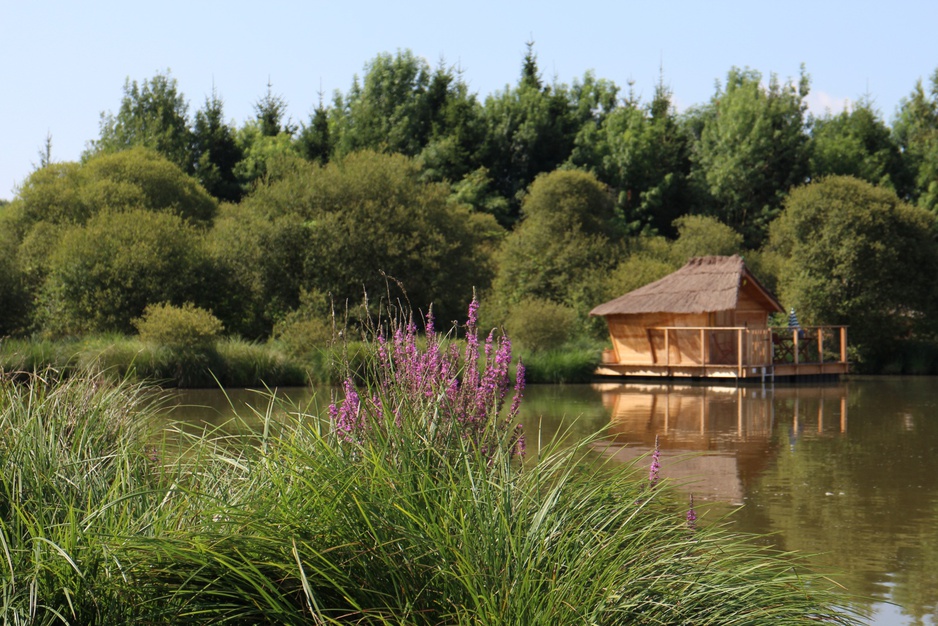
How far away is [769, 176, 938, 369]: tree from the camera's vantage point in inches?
1246

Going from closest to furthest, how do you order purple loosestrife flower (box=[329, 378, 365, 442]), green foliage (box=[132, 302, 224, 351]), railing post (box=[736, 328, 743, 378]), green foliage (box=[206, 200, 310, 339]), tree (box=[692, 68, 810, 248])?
purple loosestrife flower (box=[329, 378, 365, 442]), green foliage (box=[132, 302, 224, 351]), railing post (box=[736, 328, 743, 378]), green foliage (box=[206, 200, 310, 339]), tree (box=[692, 68, 810, 248])

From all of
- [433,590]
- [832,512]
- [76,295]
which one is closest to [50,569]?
[433,590]

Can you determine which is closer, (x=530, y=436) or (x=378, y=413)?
(x=378, y=413)

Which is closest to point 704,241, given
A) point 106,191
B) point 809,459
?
point 106,191

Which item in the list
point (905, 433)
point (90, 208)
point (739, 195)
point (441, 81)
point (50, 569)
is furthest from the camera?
point (441, 81)

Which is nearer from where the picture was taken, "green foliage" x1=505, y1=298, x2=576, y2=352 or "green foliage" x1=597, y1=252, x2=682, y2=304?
"green foliage" x1=505, y1=298, x2=576, y2=352

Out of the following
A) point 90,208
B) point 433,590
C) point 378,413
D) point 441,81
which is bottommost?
point 433,590

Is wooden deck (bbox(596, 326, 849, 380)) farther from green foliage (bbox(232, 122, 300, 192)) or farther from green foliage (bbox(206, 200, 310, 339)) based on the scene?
green foliage (bbox(232, 122, 300, 192))

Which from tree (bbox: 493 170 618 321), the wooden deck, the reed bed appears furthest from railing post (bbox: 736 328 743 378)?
the reed bed

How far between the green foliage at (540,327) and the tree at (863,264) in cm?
880

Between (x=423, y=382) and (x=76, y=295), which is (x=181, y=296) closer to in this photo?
(x=76, y=295)

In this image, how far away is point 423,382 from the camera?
4082 millimetres

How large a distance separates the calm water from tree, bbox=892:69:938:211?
2094 cm

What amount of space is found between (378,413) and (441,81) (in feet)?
146
